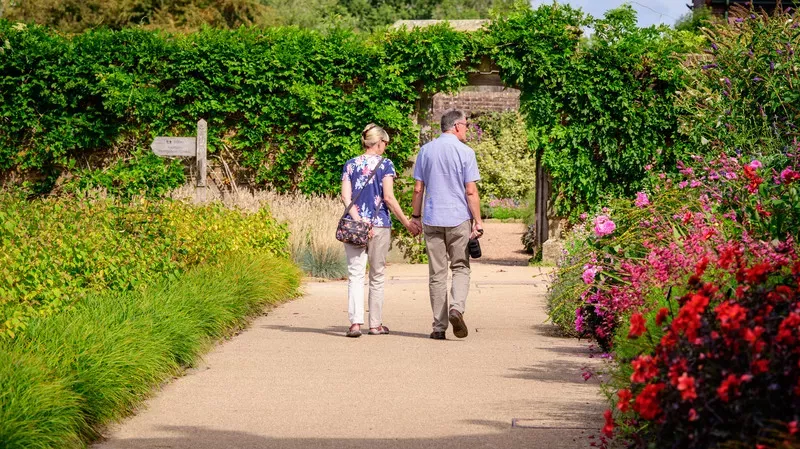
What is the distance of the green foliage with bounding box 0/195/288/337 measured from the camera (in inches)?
285

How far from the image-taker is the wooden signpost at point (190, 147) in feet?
51.0

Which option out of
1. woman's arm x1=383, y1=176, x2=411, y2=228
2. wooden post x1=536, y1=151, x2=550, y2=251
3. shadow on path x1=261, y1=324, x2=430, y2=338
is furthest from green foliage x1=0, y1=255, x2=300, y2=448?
wooden post x1=536, y1=151, x2=550, y2=251

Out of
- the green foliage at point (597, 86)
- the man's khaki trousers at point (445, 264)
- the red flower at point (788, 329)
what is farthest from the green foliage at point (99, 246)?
the green foliage at point (597, 86)

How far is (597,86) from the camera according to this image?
15734 mm

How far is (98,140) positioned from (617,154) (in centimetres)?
751

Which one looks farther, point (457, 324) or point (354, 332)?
point (354, 332)

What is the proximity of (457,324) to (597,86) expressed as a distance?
311 inches

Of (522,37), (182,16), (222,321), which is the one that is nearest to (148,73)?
(522,37)

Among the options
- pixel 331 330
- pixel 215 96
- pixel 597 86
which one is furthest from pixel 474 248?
pixel 215 96

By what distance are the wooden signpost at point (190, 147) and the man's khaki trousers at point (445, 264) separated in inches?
298

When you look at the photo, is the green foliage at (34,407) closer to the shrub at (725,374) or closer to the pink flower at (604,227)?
the shrub at (725,374)

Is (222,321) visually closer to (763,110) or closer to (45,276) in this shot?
(45,276)

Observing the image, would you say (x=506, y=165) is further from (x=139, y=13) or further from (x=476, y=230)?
(x=476, y=230)

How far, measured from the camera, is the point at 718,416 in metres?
3.41
